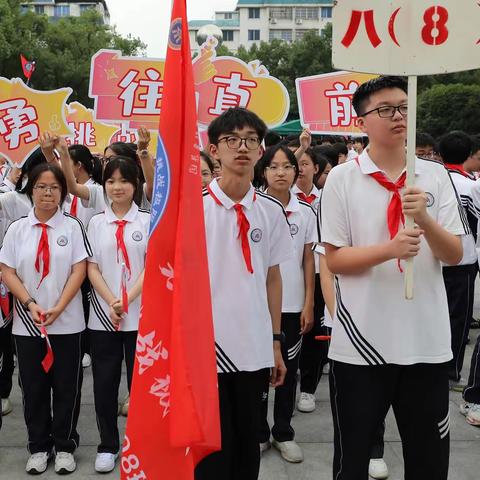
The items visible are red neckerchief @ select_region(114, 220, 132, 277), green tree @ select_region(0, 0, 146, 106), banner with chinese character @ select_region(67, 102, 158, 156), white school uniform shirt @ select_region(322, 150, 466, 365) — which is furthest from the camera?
green tree @ select_region(0, 0, 146, 106)

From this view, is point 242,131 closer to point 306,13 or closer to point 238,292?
point 238,292

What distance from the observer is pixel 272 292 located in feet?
9.96

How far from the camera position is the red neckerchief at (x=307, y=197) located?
4867mm

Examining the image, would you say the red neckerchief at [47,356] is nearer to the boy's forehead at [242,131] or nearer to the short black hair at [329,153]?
the boy's forehead at [242,131]

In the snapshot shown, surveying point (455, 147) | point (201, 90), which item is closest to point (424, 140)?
point (455, 147)

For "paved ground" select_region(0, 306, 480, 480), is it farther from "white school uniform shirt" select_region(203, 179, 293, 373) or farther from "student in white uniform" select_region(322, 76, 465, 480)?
"student in white uniform" select_region(322, 76, 465, 480)

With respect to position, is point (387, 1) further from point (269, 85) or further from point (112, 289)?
point (269, 85)

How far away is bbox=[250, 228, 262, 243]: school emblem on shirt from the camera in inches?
113

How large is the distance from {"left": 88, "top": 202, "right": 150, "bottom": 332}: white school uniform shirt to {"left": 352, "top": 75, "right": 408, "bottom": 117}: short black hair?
1.85 m

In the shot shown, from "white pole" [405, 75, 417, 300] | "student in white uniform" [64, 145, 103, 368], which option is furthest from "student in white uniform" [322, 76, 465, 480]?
"student in white uniform" [64, 145, 103, 368]

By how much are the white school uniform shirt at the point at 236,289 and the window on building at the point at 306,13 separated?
263ft

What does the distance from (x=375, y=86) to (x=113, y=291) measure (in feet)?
6.90

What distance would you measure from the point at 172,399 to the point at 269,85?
4468 mm

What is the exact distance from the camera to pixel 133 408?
2521 millimetres
